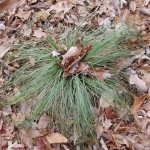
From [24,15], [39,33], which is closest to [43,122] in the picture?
[39,33]

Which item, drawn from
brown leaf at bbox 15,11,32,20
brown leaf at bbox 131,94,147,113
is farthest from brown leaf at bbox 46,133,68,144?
brown leaf at bbox 15,11,32,20

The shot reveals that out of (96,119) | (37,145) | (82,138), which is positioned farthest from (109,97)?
(37,145)

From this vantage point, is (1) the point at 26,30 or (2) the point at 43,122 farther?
(1) the point at 26,30

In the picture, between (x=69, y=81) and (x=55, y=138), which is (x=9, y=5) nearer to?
(x=69, y=81)

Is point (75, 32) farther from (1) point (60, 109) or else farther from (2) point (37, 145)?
(2) point (37, 145)

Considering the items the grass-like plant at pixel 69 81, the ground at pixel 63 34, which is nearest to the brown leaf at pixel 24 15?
the ground at pixel 63 34

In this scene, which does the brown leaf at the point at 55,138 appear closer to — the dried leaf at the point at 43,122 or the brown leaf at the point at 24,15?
the dried leaf at the point at 43,122
